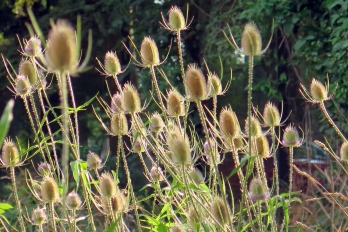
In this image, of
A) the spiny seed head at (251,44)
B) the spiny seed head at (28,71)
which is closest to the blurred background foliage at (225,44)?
the spiny seed head at (28,71)

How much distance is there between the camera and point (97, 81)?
6.93 metres

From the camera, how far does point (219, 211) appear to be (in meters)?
1.31

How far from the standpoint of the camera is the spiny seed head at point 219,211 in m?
1.31

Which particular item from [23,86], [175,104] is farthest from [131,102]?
[23,86]

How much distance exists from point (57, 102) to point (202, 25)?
2.12 meters

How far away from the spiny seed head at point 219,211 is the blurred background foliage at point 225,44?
6.47 ft

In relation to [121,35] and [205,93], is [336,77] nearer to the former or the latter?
[121,35]

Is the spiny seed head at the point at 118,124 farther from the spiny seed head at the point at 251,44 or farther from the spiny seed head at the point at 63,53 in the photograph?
the spiny seed head at the point at 63,53

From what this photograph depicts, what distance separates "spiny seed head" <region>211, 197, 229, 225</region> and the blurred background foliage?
197 centimetres

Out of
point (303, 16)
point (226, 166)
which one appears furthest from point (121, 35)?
point (303, 16)

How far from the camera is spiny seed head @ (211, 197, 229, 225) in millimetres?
1311

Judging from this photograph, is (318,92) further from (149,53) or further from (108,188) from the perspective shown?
(108,188)

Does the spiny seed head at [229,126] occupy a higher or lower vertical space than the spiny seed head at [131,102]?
lower

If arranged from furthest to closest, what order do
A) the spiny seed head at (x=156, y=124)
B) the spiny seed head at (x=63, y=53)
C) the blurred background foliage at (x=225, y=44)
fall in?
the blurred background foliage at (x=225, y=44) < the spiny seed head at (x=156, y=124) < the spiny seed head at (x=63, y=53)
